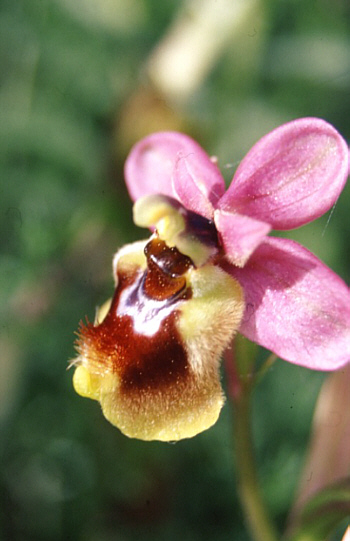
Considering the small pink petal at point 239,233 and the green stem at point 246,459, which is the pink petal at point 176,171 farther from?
the green stem at point 246,459

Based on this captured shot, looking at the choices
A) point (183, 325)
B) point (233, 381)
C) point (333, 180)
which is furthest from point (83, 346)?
point (333, 180)

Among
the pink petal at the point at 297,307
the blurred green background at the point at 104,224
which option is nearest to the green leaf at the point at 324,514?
the pink petal at the point at 297,307

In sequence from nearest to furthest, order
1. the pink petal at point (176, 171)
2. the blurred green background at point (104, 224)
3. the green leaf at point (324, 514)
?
the pink petal at point (176, 171) → the green leaf at point (324, 514) → the blurred green background at point (104, 224)

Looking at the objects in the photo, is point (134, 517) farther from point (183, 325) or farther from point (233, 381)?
point (183, 325)

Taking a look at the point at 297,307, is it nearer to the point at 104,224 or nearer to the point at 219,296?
the point at 219,296

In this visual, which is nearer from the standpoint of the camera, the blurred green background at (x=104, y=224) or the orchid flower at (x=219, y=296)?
the orchid flower at (x=219, y=296)

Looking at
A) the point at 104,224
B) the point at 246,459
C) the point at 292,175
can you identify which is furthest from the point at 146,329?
the point at 104,224
